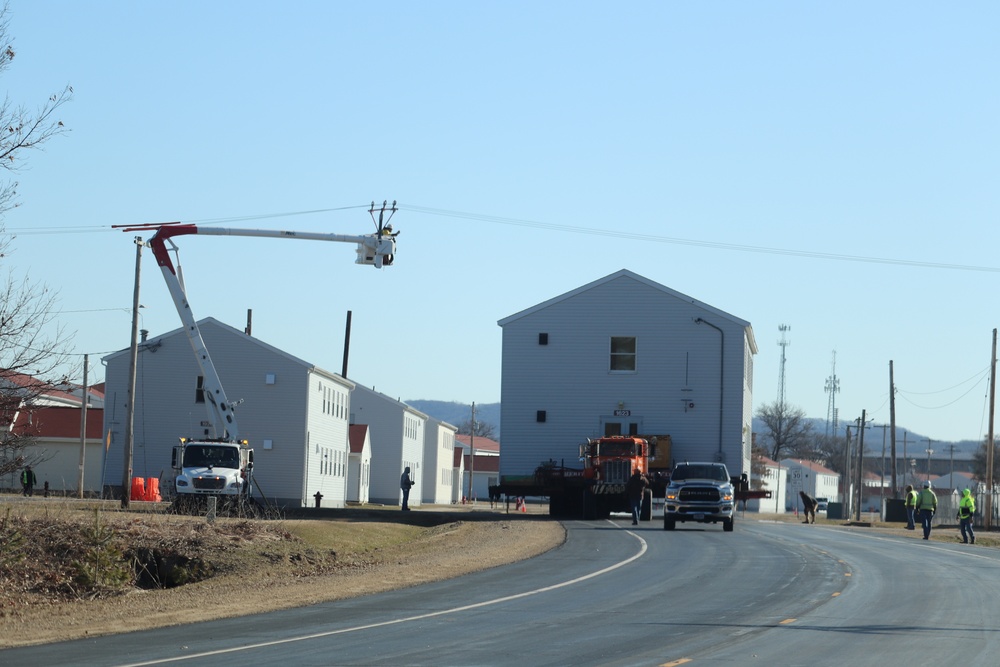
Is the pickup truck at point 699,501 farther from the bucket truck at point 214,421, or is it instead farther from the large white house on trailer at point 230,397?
the large white house on trailer at point 230,397

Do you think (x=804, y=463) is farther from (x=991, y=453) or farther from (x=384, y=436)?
(x=991, y=453)

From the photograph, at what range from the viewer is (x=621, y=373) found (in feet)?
170

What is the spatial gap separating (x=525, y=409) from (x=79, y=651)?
3837 cm

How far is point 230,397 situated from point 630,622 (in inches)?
1734

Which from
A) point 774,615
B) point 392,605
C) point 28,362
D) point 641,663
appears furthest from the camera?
point 28,362

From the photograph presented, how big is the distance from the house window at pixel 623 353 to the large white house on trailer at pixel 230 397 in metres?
14.8

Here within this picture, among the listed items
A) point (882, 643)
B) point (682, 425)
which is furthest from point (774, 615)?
point (682, 425)

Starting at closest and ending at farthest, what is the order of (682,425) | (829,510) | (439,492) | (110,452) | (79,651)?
(79,651) < (682,425) < (110,452) < (829,510) < (439,492)

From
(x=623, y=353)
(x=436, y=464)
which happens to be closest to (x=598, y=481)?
(x=623, y=353)

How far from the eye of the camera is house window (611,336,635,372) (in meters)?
51.9

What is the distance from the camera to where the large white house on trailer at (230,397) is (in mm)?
57219

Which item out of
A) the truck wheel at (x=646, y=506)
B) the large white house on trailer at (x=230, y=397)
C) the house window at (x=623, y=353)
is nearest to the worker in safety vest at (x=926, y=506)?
the truck wheel at (x=646, y=506)

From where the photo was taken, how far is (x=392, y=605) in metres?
18.8

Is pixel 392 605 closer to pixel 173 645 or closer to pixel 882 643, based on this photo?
pixel 173 645
